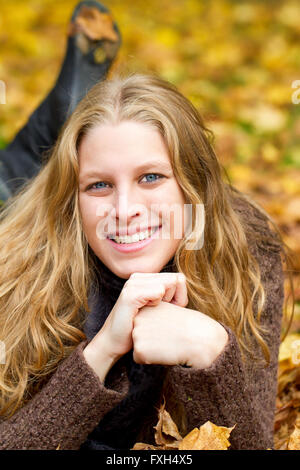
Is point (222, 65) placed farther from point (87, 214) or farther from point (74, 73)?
point (87, 214)

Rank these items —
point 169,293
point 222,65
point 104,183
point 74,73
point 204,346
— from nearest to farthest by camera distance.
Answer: point 204,346
point 169,293
point 104,183
point 74,73
point 222,65

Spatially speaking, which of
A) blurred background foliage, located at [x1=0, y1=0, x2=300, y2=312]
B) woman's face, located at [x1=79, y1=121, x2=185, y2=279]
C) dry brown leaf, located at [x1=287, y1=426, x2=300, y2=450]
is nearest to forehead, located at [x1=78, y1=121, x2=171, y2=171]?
woman's face, located at [x1=79, y1=121, x2=185, y2=279]

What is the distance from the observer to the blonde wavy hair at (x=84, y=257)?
1.70 metres

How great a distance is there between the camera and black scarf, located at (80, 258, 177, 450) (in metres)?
1.79

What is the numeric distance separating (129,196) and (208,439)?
67 centimetres

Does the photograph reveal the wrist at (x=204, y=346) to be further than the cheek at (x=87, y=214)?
No

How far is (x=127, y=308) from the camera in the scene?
151 cm

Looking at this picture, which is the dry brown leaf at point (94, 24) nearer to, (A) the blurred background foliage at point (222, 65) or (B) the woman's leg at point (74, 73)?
(B) the woman's leg at point (74, 73)

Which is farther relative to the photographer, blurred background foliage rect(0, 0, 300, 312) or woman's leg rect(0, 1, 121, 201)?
blurred background foliage rect(0, 0, 300, 312)

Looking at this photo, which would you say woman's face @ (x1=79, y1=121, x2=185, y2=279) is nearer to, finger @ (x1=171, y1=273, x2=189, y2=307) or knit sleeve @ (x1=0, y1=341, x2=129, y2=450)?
finger @ (x1=171, y1=273, x2=189, y2=307)

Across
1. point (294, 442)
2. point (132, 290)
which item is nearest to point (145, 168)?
point (132, 290)

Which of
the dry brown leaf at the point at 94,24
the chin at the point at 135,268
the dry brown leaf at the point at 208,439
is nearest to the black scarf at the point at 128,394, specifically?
the chin at the point at 135,268

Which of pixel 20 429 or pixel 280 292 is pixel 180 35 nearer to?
pixel 280 292

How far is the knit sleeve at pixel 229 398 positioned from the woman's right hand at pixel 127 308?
15cm
